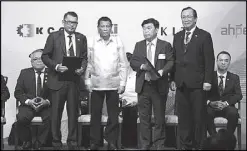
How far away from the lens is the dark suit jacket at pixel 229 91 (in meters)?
5.05

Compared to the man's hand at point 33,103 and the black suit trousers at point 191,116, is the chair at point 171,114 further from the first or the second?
the man's hand at point 33,103

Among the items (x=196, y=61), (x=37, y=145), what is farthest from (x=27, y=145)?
(x=196, y=61)

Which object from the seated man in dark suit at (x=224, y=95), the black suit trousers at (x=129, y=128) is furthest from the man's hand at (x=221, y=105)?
the black suit trousers at (x=129, y=128)

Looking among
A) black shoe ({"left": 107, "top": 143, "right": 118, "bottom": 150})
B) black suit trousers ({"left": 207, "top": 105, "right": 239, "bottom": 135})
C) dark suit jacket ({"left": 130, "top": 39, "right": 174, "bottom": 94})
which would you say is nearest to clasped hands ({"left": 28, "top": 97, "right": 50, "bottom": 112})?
black shoe ({"left": 107, "top": 143, "right": 118, "bottom": 150})

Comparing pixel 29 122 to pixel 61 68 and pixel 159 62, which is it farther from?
pixel 159 62

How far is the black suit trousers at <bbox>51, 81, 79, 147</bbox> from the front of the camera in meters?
4.57

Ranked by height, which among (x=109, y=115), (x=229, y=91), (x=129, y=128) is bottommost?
(x=129, y=128)

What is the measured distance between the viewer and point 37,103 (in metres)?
4.95

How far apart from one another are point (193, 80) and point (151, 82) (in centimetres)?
49

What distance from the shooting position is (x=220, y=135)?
11.4 ft

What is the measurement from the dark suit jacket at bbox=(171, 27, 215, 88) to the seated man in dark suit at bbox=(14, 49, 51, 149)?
5.74ft

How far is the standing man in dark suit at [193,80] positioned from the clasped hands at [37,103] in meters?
1.70

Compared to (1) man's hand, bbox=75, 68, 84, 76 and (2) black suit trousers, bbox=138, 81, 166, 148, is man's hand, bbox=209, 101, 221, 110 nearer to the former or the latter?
(2) black suit trousers, bbox=138, 81, 166, 148

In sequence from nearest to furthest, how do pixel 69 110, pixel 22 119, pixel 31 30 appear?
pixel 69 110
pixel 22 119
pixel 31 30
